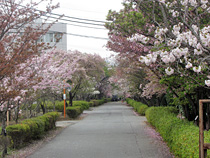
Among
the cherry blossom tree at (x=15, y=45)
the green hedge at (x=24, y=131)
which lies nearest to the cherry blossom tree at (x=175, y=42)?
the cherry blossom tree at (x=15, y=45)

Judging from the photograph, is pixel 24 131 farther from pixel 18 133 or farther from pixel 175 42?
pixel 175 42

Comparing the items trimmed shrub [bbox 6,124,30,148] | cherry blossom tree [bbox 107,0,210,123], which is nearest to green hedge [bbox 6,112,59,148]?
trimmed shrub [bbox 6,124,30,148]

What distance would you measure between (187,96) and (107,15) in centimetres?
510

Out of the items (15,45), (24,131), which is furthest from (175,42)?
(24,131)

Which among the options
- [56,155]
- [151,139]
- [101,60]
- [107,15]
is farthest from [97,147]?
[101,60]

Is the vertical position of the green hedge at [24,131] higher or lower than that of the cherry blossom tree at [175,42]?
lower

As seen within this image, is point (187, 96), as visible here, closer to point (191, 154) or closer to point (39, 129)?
point (191, 154)

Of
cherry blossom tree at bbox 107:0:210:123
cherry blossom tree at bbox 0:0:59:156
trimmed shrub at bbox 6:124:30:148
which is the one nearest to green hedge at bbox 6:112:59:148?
trimmed shrub at bbox 6:124:30:148

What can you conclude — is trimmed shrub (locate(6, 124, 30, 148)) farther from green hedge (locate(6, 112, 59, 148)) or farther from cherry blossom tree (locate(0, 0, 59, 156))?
cherry blossom tree (locate(0, 0, 59, 156))

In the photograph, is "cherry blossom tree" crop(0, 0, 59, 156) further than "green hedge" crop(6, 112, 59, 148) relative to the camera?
No

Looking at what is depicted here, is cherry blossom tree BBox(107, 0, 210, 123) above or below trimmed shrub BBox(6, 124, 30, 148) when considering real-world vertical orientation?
above

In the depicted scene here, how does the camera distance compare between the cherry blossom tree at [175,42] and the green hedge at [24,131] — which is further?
the green hedge at [24,131]

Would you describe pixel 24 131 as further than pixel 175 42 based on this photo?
Yes

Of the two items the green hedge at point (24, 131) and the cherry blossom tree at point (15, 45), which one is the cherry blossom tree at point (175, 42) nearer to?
the cherry blossom tree at point (15, 45)
